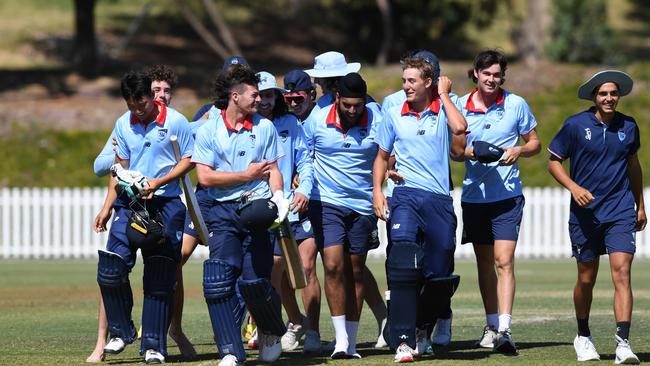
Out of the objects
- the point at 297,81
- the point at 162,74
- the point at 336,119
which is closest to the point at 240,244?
the point at 336,119

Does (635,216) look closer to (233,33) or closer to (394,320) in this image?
(394,320)

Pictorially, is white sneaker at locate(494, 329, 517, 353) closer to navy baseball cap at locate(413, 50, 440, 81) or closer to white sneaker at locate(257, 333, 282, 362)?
white sneaker at locate(257, 333, 282, 362)

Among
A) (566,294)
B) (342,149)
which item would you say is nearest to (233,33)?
(566,294)

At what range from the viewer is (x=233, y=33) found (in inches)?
1737

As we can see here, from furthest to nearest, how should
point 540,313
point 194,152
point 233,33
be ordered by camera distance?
1. point 233,33
2. point 540,313
3. point 194,152

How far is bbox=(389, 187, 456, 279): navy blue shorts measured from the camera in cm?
945

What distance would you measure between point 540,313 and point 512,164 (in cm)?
340

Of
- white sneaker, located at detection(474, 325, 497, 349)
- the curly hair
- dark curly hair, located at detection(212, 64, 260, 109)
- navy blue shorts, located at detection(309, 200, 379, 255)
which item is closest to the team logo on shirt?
navy blue shorts, located at detection(309, 200, 379, 255)

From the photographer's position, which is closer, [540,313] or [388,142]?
[388,142]

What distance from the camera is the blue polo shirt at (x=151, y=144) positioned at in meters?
9.38

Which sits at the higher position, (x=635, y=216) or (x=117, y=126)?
(x=117, y=126)

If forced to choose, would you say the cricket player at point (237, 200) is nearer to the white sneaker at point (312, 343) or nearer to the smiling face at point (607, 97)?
the white sneaker at point (312, 343)

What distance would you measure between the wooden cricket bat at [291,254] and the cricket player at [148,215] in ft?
2.86

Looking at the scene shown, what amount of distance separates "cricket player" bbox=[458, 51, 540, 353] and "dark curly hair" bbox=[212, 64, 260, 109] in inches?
87.1
